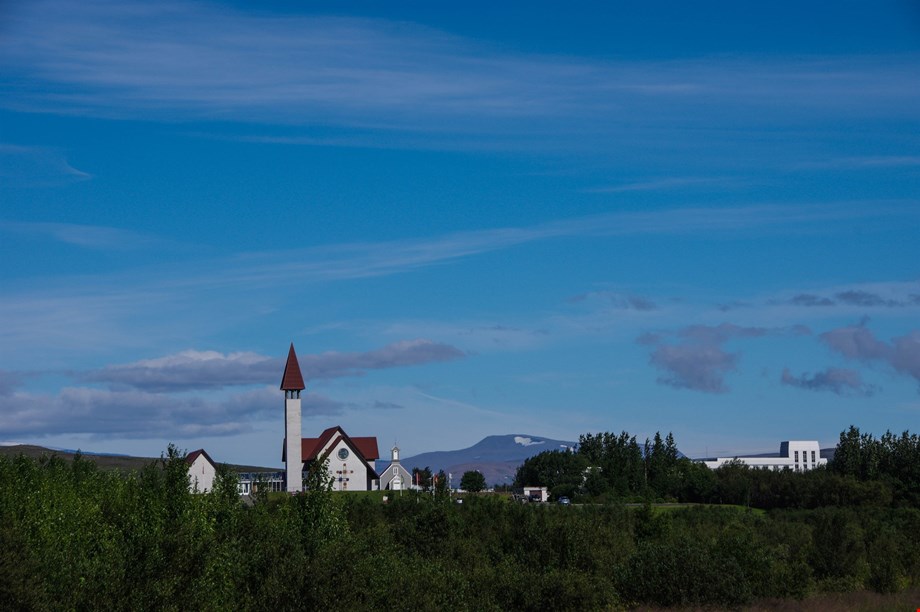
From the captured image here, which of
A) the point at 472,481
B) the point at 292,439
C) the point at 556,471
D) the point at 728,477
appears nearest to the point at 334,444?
the point at 292,439

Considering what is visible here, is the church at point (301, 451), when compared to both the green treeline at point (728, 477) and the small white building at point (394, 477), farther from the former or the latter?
the green treeline at point (728, 477)

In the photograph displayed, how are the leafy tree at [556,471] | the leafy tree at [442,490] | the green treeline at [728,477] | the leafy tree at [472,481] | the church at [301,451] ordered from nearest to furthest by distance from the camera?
the leafy tree at [442,490] < the green treeline at [728,477] < the church at [301,451] < the leafy tree at [556,471] < the leafy tree at [472,481]

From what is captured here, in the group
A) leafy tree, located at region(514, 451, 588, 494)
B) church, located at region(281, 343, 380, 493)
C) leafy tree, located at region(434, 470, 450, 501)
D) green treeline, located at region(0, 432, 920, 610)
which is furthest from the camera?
leafy tree, located at region(514, 451, 588, 494)

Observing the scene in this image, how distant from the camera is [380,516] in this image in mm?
79375

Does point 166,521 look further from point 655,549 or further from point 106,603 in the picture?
point 655,549

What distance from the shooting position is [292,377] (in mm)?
155375

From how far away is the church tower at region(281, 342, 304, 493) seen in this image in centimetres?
15438

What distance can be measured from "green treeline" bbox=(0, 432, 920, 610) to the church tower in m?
66.0

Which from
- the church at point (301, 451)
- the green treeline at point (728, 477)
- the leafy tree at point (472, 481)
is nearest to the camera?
the green treeline at point (728, 477)

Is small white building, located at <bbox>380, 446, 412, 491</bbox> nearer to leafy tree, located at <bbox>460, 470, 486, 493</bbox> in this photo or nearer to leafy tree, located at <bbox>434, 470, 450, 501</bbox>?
leafy tree, located at <bbox>460, 470, 486, 493</bbox>

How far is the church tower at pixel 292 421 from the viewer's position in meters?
154

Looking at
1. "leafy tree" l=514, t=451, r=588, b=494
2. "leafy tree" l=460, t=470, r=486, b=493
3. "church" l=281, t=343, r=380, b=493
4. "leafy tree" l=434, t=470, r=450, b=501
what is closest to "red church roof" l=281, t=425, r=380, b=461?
"church" l=281, t=343, r=380, b=493

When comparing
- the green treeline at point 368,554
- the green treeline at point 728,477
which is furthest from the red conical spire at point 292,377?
the green treeline at point 368,554

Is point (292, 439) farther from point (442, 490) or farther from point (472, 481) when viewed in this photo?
point (442, 490)
